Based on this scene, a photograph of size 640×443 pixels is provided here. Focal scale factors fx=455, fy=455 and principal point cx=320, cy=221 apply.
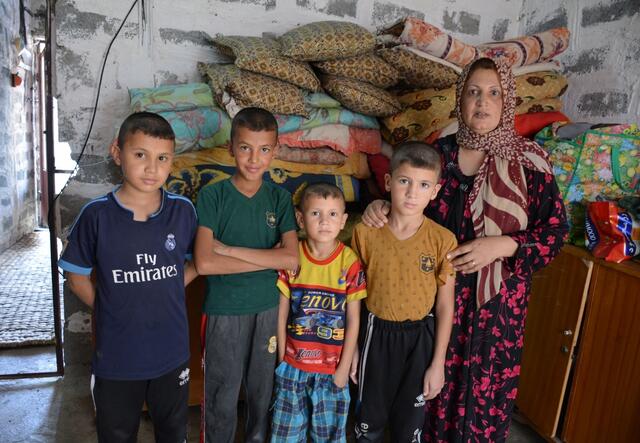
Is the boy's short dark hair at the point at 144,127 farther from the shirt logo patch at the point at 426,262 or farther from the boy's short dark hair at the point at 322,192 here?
the shirt logo patch at the point at 426,262

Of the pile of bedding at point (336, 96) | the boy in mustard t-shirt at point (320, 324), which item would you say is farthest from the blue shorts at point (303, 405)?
the pile of bedding at point (336, 96)

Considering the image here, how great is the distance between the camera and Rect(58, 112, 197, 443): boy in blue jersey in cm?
130

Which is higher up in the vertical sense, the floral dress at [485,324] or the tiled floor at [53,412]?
the floral dress at [485,324]

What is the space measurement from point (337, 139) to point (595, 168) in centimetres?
110

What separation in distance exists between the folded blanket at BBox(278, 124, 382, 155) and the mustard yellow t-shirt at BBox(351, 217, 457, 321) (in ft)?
2.50

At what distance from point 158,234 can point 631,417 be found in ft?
5.67

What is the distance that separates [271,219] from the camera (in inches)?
62.1

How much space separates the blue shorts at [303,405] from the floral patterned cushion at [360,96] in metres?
1.22

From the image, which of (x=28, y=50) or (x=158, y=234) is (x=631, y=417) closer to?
(x=158, y=234)

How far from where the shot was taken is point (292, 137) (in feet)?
6.94

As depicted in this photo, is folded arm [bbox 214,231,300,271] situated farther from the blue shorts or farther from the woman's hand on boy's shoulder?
the blue shorts

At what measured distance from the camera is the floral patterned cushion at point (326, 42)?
2.01m

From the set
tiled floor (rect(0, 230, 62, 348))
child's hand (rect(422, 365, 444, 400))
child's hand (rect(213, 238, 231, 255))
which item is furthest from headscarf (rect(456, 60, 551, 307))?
tiled floor (rect(0, 230, 62, 348))

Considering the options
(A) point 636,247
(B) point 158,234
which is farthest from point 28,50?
(A) point 636,247
